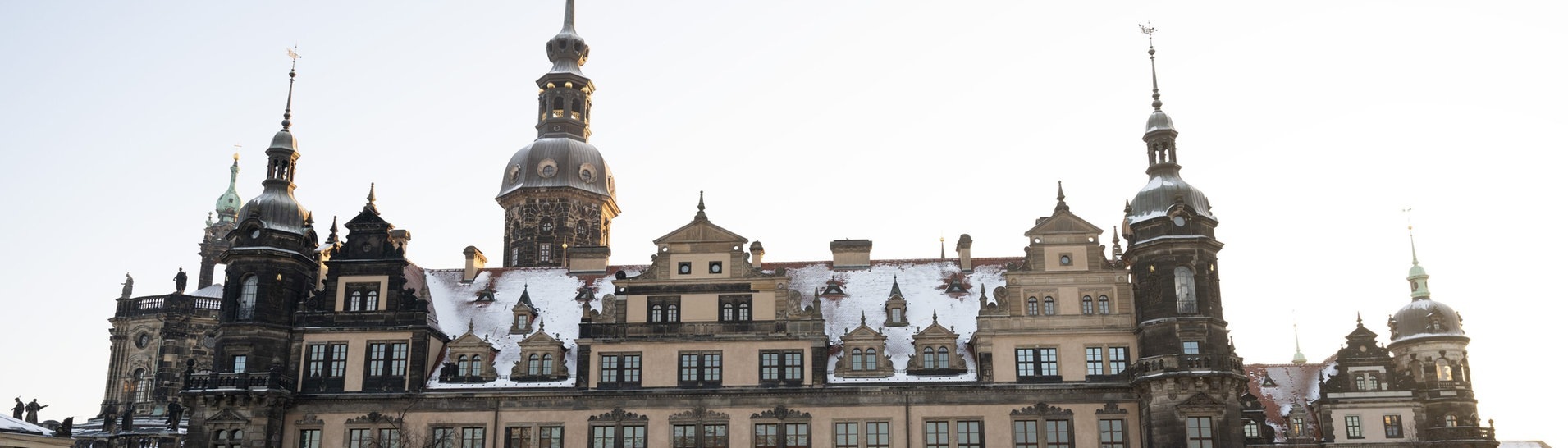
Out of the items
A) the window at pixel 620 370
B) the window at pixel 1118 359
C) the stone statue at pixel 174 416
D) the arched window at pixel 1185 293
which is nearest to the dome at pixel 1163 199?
the arched window at pixel 1185 293

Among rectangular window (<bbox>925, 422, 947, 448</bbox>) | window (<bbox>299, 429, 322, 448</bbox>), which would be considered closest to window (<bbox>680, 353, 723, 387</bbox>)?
rectangular window (<bbox>925, 422, 947, 448</bbox>)

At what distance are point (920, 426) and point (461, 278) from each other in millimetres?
22558

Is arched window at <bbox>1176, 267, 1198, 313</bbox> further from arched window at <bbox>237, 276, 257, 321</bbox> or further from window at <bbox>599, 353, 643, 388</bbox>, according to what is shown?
arched window at <bbox>237, 276, 257, 321</bbox>

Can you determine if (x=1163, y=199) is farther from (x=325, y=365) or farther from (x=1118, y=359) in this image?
(x=325, y=365)

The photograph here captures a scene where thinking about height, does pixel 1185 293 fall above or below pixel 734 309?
above

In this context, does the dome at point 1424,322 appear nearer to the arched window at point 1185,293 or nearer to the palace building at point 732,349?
the palace building at point 732,349

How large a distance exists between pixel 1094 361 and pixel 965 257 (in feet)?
28.9

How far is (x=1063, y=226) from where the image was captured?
5719cm

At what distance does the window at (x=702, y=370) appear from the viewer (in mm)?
56438

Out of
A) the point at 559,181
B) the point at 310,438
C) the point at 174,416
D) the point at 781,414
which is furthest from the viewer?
the point at 559,181

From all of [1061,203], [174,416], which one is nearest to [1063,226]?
[1061,203]

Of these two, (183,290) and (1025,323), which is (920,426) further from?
(183,290)

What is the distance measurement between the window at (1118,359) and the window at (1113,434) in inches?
81.0

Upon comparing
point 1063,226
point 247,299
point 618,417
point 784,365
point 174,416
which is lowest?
point 618,417
